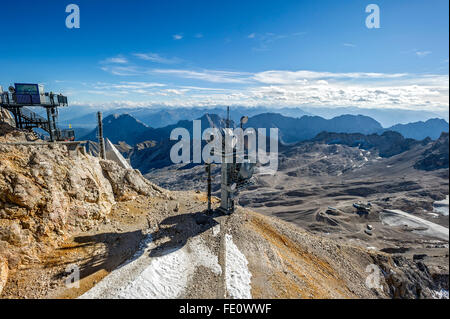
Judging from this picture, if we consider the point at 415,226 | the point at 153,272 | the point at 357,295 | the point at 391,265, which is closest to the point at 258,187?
the point at 415,226

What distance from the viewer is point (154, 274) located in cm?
1558

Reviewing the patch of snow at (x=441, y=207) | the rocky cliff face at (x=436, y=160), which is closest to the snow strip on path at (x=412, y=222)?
the patch of snow at (x=441, y=207)

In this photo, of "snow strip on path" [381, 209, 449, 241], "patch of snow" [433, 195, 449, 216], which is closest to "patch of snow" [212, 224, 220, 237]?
"snow strip on path" [381, 209, 449, 241]

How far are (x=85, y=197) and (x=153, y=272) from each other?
1059cm

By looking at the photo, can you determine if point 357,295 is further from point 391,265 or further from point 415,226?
point 415,226

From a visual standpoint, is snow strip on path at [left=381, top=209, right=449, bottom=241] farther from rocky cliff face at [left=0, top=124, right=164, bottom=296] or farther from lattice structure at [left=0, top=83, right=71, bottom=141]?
lattice structure at [left=0, top=83, right=71, bottom=141]

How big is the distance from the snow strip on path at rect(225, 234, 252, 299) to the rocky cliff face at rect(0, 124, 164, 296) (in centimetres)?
1261

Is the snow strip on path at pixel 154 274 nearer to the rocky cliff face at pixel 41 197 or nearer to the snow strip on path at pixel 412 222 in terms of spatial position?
the rocky cliff face at pixel 41 197

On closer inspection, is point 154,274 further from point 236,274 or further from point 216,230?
point 216,230

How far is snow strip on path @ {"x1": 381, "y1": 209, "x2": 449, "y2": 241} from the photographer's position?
82.8 metres

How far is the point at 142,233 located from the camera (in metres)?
20.8

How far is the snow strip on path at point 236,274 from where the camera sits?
15.1 meters

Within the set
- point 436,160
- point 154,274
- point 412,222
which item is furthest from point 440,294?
point 436,160

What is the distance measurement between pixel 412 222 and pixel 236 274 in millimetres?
108908
